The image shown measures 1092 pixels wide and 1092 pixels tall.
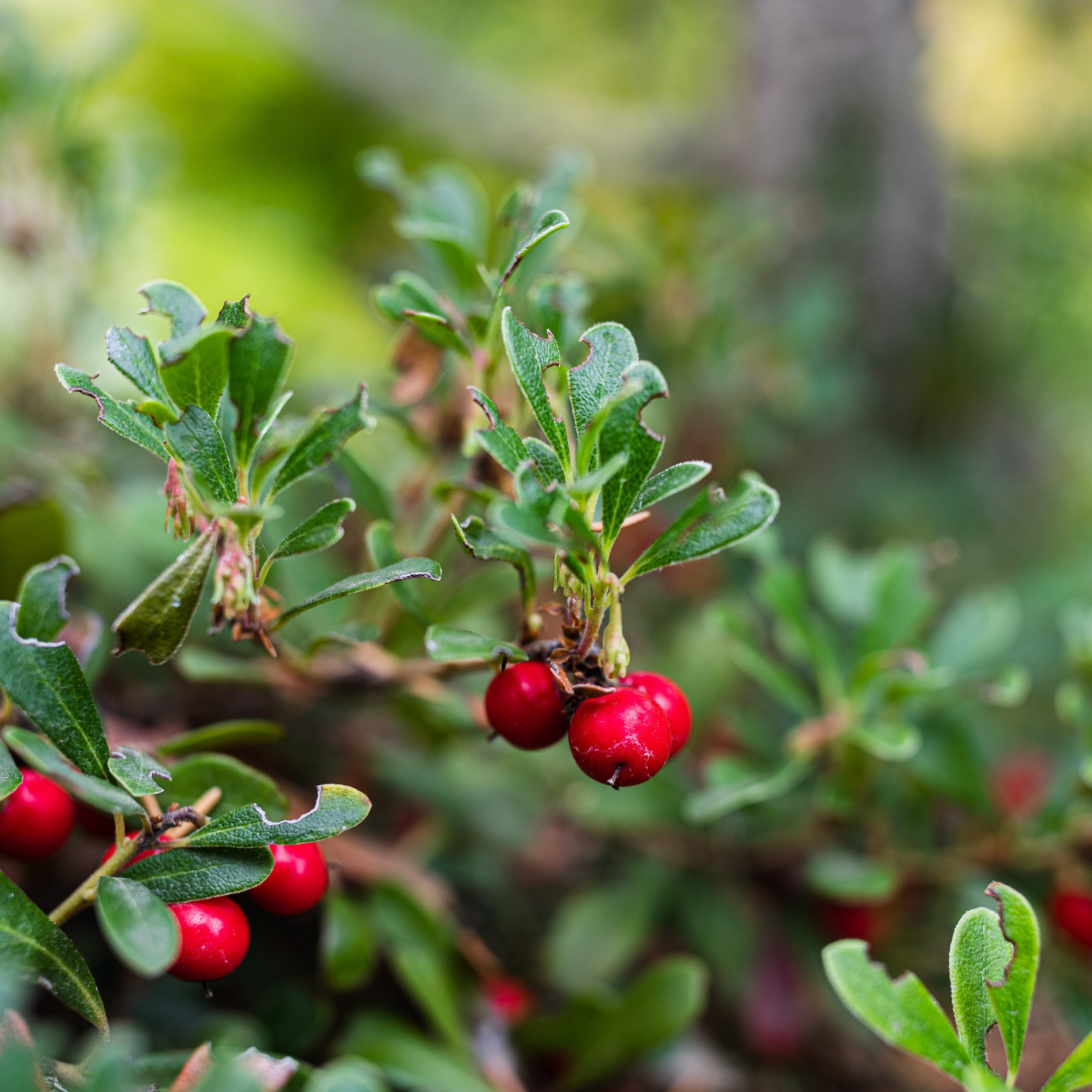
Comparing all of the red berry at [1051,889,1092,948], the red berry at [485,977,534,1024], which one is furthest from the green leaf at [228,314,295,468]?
the red berry at [1051,889,1092,948]

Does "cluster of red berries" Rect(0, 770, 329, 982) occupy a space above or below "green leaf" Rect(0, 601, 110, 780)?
below

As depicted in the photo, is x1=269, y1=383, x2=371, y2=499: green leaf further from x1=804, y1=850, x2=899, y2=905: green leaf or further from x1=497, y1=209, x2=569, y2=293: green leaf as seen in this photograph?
x1=804, y1=850, x2=899, y2=905: green leaf

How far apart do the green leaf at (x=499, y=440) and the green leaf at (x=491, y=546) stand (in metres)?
0.04

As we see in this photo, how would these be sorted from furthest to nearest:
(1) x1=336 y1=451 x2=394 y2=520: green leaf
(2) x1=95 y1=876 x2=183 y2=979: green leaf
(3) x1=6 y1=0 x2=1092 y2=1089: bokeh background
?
1. (3) x1=6 y1=0 x2=1092 y2=1089: bokeh background
2. (1) x1=336 y1=451 x2=394 y2=520: green leaf
3. (2) x1=95 y1=876 x2=183 y2=979: green leaf

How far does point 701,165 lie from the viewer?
253 cm

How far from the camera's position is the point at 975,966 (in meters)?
0.54

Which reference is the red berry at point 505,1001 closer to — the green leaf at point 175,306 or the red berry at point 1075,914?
the red berry at point 1075,914

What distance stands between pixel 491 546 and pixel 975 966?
14.4 inches

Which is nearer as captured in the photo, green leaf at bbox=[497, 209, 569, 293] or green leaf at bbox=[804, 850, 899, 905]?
green leaf at bbox=[497, 209, 569, 293]

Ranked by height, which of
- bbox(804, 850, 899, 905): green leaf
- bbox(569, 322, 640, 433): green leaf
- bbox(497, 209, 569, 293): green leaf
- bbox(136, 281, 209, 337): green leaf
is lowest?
bbox(804, 850, 899, 905): green leaf

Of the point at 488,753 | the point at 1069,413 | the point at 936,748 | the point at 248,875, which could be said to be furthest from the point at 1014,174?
the point at 248,875

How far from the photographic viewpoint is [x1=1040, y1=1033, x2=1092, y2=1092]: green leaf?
52cm

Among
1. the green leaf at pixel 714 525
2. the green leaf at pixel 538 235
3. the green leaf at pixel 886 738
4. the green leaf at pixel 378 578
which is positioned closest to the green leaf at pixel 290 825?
the green leaf at pixel 378 578

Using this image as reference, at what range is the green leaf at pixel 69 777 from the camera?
0.48 metres
